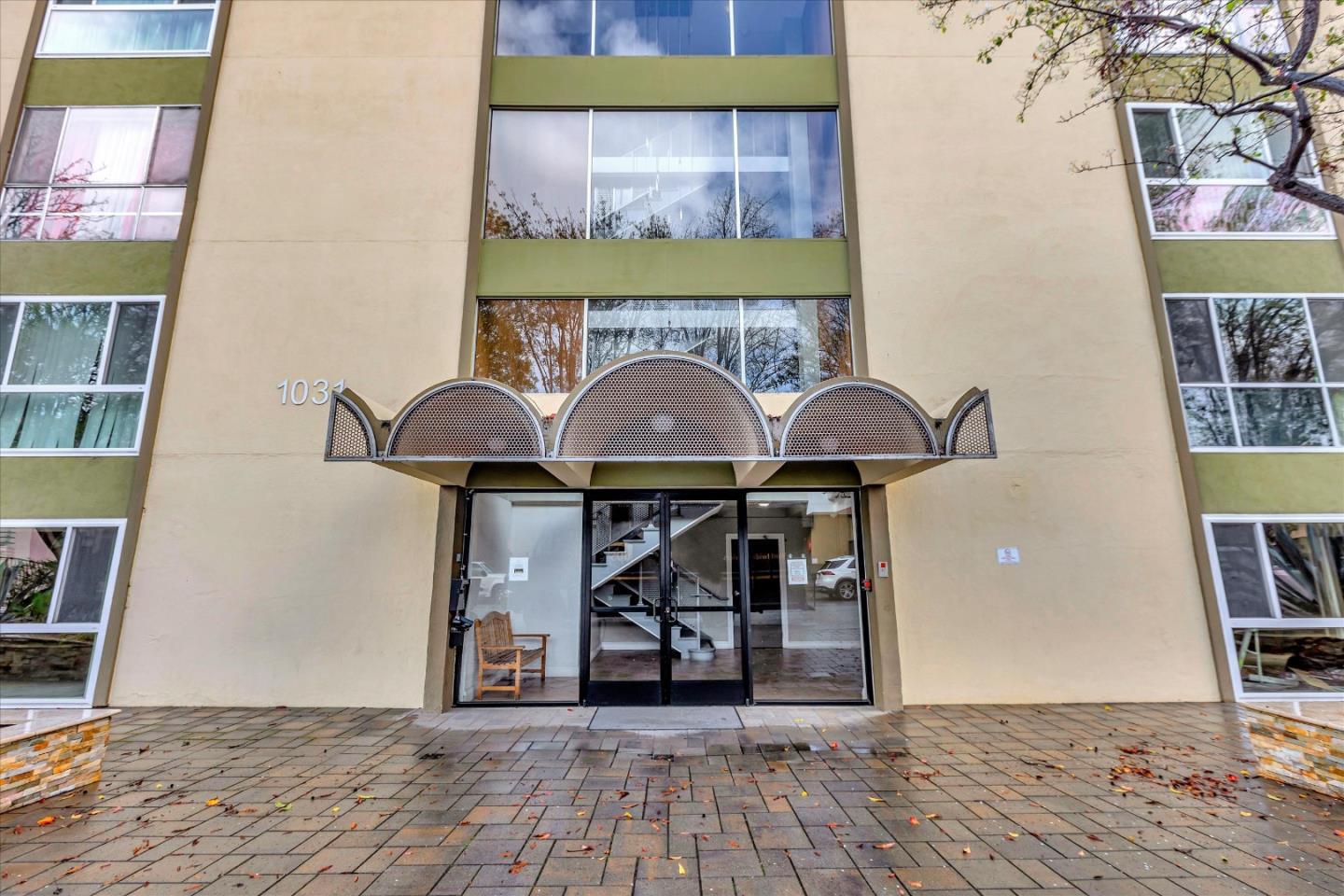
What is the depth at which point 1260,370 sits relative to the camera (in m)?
7.25

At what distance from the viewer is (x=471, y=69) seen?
7.98 meters

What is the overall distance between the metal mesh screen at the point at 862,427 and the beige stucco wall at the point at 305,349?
4.53m

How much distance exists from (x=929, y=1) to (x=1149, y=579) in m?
7.31

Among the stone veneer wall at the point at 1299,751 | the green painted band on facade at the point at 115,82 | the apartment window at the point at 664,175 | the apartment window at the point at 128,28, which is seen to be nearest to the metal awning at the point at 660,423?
the stone veneer wall at the point at 1299,751

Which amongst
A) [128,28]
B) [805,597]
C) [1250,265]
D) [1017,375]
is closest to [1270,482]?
[1250,265]

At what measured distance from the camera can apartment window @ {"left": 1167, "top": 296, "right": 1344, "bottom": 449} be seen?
7.11 m

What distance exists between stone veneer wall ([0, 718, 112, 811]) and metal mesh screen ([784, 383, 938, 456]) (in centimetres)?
618

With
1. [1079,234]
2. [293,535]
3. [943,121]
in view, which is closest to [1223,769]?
[1079,234]

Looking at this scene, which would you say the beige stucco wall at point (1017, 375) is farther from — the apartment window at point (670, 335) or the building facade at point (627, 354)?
the apartment window at point (670, 335)

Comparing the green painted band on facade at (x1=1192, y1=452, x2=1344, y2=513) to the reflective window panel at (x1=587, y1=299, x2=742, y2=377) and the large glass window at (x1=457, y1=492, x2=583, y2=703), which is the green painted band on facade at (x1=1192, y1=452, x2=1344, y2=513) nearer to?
the reflective window panel at (x1=587, y1=299, x2=742, y2=377)

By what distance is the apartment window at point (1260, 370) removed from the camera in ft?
23.3

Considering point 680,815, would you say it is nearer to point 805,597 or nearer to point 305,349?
point 805,597

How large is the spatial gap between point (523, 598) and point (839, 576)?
3.91 metres

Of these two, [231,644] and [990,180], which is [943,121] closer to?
[990,180]
